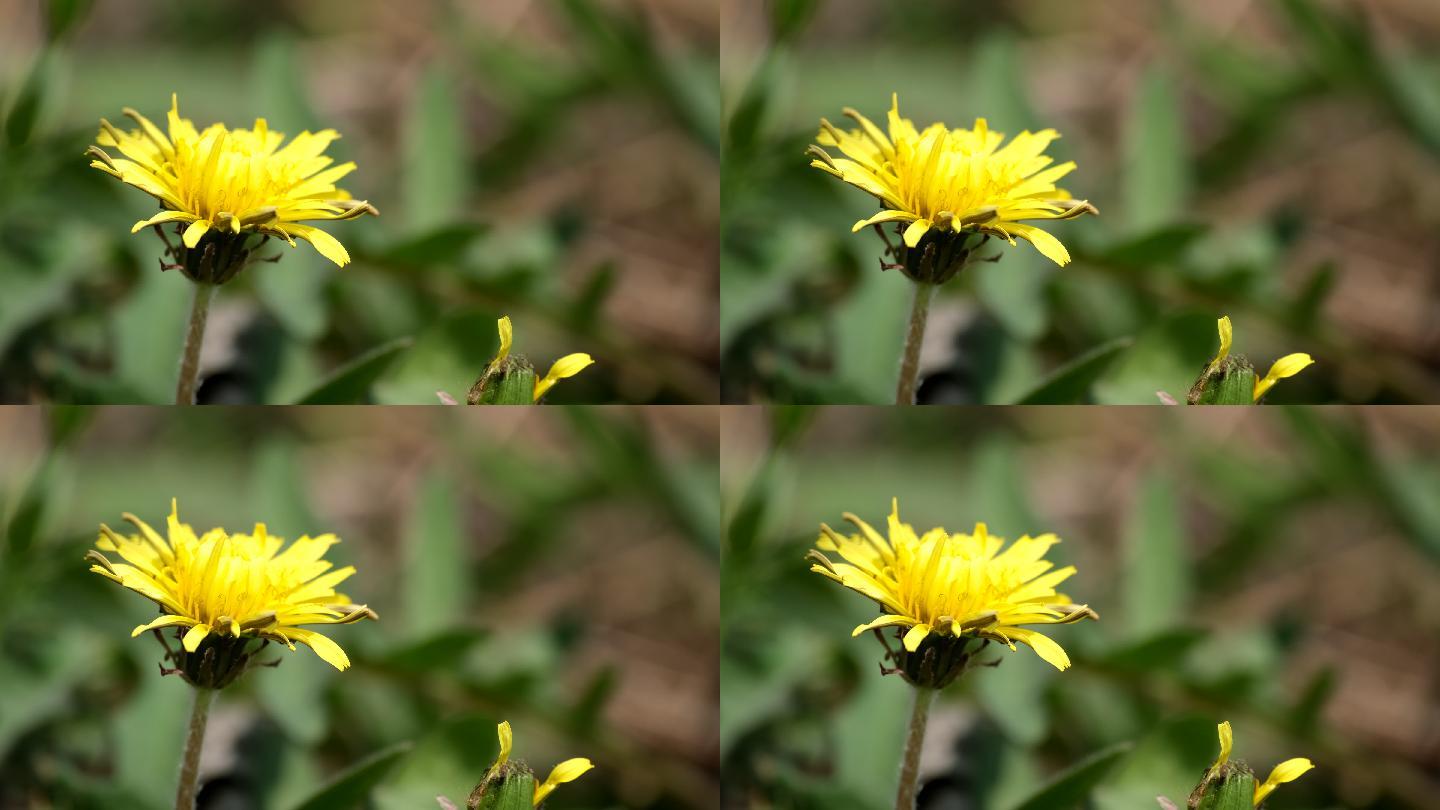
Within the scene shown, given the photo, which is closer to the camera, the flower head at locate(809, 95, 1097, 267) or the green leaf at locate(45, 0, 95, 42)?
the flower head at locate(809, 95, 1097, 267)

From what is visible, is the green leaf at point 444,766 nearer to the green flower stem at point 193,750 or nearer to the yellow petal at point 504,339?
the green flower stem at point 193,750

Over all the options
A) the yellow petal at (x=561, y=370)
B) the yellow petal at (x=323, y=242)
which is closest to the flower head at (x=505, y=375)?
the yellow petal at (x=561, y=370)

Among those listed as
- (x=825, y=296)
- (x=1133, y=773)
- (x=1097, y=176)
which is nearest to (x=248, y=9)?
(x=825, y=296)

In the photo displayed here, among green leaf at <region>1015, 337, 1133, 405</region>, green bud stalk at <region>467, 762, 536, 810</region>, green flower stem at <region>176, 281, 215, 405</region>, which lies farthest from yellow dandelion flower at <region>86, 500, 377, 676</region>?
green leaf at <region>1015, 337, 1133, 405</region>

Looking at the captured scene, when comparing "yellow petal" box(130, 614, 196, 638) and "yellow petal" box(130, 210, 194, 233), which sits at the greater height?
"yellow petal" box(130, 210, 194, 233)

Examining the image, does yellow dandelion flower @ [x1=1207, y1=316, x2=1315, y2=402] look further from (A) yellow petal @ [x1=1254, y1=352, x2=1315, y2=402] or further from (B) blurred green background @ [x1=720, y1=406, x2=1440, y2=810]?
(B) blurred green background @ [x1=720, y1=406, x2=1440, y2=810]

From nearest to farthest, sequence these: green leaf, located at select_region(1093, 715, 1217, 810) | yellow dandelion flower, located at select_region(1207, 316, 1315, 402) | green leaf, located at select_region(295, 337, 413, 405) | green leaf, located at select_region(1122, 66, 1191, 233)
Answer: green leaf, located at select_region(295, 337, 413, 405) → yellow dandelion flower, located at select_region(1207, 316, 1315, 402) → green leaf, located at select_region(1093, 715, 1217, 810) → green leaf, located at select_region(1122, 66, 1191, 233)

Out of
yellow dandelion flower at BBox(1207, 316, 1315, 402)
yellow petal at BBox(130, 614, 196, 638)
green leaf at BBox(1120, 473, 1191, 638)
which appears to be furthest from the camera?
green leaf at BBox(1120, 473, 1191, 638)

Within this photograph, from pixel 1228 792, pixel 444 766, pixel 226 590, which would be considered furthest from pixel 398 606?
pixel 1228 792
